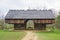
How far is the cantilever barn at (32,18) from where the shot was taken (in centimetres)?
3406

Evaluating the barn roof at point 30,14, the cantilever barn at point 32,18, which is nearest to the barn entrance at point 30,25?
the cantilever barn at point 32,18

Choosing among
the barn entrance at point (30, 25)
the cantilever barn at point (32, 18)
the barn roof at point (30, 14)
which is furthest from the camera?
the barn entrance at point (30, 25)

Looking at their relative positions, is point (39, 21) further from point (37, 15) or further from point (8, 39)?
point (8, 39)

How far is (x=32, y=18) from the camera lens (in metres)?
34.1

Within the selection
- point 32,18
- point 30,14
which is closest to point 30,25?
point 32,18

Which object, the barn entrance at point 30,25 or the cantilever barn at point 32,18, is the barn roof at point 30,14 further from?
the barn entrance at point 30,25

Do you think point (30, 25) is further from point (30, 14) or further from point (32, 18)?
point (30, 14)

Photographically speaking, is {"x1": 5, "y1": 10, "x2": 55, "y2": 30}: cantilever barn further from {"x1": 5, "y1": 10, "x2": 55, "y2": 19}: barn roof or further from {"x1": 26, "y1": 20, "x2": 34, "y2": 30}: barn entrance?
{"x1": 26, "y1": 20, "x2": 34, "y2": 30}: barn entrance

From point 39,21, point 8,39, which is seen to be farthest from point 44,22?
point 8,39

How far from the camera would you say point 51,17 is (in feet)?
111

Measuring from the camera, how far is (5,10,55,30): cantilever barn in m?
34.1

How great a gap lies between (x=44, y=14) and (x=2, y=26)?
389 inches

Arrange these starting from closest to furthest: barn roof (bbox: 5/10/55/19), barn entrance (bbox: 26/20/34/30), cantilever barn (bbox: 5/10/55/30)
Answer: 1. cantilever barn (bbox: 5/10/55/30)
2. barn roof (bbox: 5/10/55/19)
3. barn entrance (bbox: 26/20/34/30)

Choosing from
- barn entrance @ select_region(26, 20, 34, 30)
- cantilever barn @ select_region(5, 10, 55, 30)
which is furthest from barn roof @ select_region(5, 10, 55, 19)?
barn entrance @ select_region(26, 20, 34, 30)
